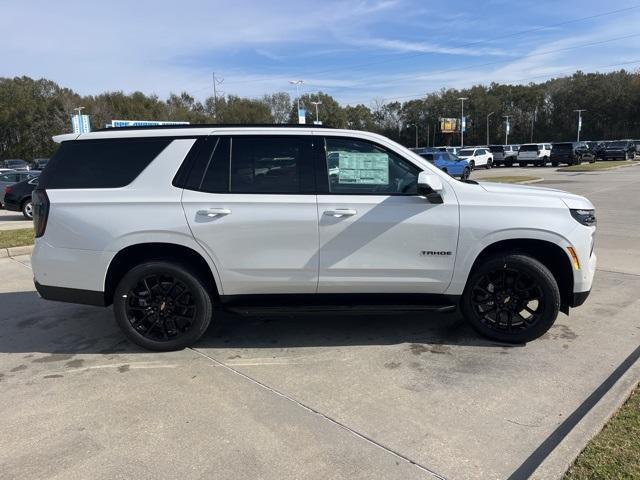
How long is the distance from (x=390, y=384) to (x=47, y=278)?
3.02 meters

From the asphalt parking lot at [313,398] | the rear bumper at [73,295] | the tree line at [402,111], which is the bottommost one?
the asphalt parking lot at [313,398]

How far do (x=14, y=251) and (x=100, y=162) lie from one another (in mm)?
5901

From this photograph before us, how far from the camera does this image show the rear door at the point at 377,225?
4.16 metres

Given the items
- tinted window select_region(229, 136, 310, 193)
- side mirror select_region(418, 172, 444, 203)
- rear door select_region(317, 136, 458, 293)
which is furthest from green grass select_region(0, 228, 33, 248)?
side mirror select_region(418, 172, 444, 203)

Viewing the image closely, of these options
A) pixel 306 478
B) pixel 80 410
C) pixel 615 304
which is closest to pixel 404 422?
pixel 306 478

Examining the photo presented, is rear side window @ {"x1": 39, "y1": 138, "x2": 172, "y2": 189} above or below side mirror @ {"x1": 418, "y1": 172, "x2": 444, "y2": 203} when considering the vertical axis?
above

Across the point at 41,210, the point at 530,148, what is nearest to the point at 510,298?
the point at 41,210

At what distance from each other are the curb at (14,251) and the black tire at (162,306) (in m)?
5.58

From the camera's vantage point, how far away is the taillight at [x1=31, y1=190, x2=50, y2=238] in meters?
4.24

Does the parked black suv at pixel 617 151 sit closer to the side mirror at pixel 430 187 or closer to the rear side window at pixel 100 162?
the side mirror at pixel 430 187

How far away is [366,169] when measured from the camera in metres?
4.29

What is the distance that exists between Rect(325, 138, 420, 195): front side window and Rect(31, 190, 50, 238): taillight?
7.85 ft

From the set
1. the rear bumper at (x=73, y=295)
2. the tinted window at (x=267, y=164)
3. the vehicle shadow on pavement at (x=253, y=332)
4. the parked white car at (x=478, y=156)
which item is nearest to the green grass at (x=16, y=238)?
the vehicle shadow on pavement at (x=253, y=332)

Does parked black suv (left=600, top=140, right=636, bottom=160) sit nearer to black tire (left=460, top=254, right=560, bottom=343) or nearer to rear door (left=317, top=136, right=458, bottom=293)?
black tire (left=460, top=254, right=560, bottom=343)
